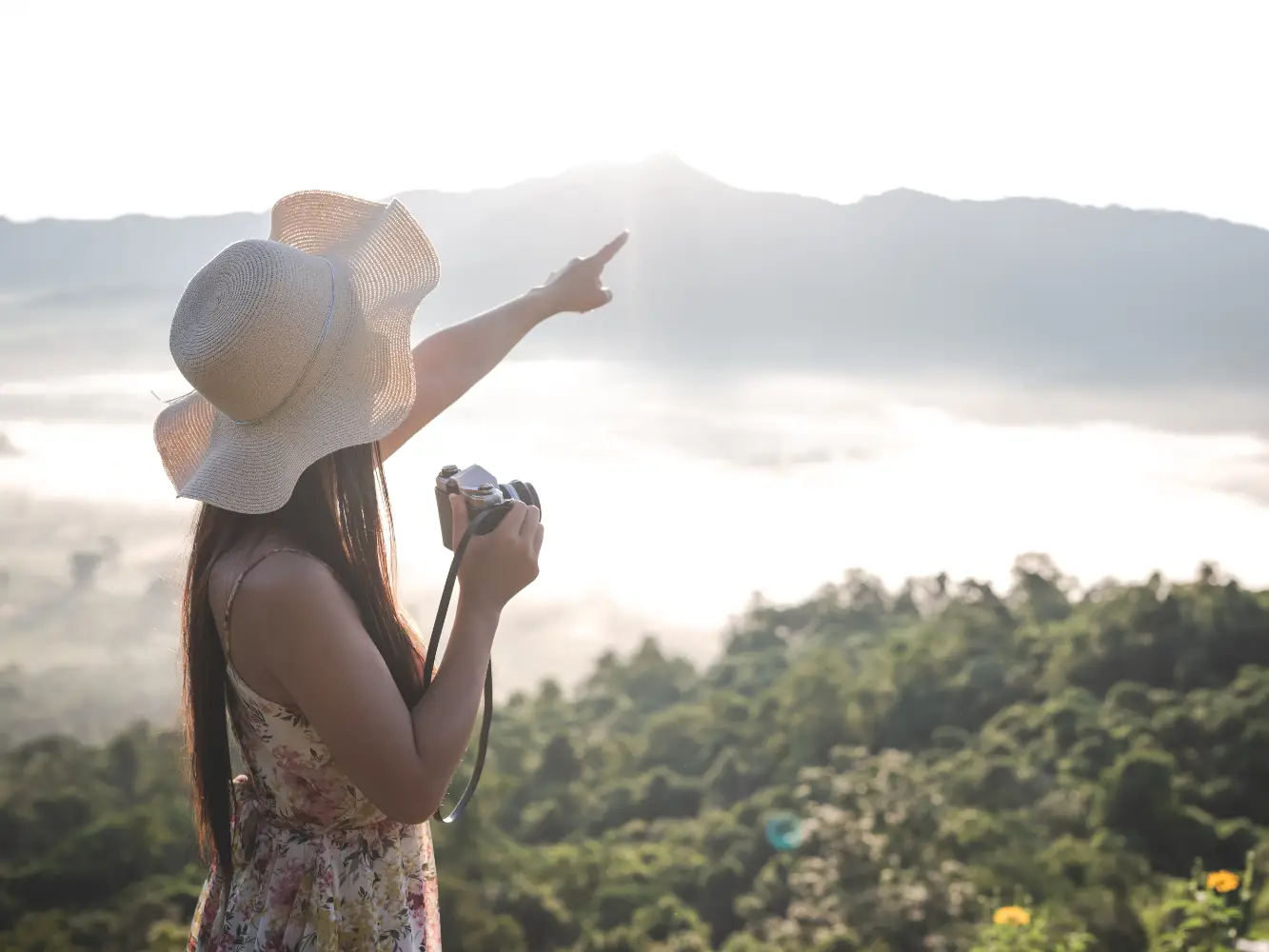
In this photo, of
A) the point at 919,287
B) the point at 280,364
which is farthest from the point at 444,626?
the point at 919,287

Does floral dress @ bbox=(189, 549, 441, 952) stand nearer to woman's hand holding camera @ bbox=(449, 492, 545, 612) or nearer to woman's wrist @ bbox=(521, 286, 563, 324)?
woman's hand holding camera @ bbox=(449, 492, 545, 612)

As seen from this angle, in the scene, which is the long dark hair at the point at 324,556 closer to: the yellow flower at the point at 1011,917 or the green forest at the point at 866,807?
the green forest at the point at 866,807

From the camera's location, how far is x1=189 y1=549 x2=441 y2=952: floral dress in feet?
4.91

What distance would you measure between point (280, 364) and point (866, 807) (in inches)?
928

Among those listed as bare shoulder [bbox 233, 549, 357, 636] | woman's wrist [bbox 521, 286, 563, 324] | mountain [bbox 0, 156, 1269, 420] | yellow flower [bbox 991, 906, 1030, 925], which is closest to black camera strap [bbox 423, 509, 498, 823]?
bare shoulder [bbox 233, 549, 357, 636]

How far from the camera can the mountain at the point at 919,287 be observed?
7869 centimetres

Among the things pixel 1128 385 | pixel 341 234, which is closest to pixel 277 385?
pixel 341 234

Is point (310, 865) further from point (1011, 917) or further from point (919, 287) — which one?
point (919, 287)

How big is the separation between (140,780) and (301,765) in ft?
84.9

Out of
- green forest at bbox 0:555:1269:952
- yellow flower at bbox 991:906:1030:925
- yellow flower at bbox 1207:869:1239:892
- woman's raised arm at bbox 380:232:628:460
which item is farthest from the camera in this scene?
green forest at bbox 0:555:1269:952

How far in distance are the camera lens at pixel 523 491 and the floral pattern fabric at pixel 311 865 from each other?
0.40 m

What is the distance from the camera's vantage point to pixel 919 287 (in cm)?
10875

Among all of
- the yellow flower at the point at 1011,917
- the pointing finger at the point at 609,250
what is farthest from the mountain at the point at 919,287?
the pointing finger at the point at 609,250

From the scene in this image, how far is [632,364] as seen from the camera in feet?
381
